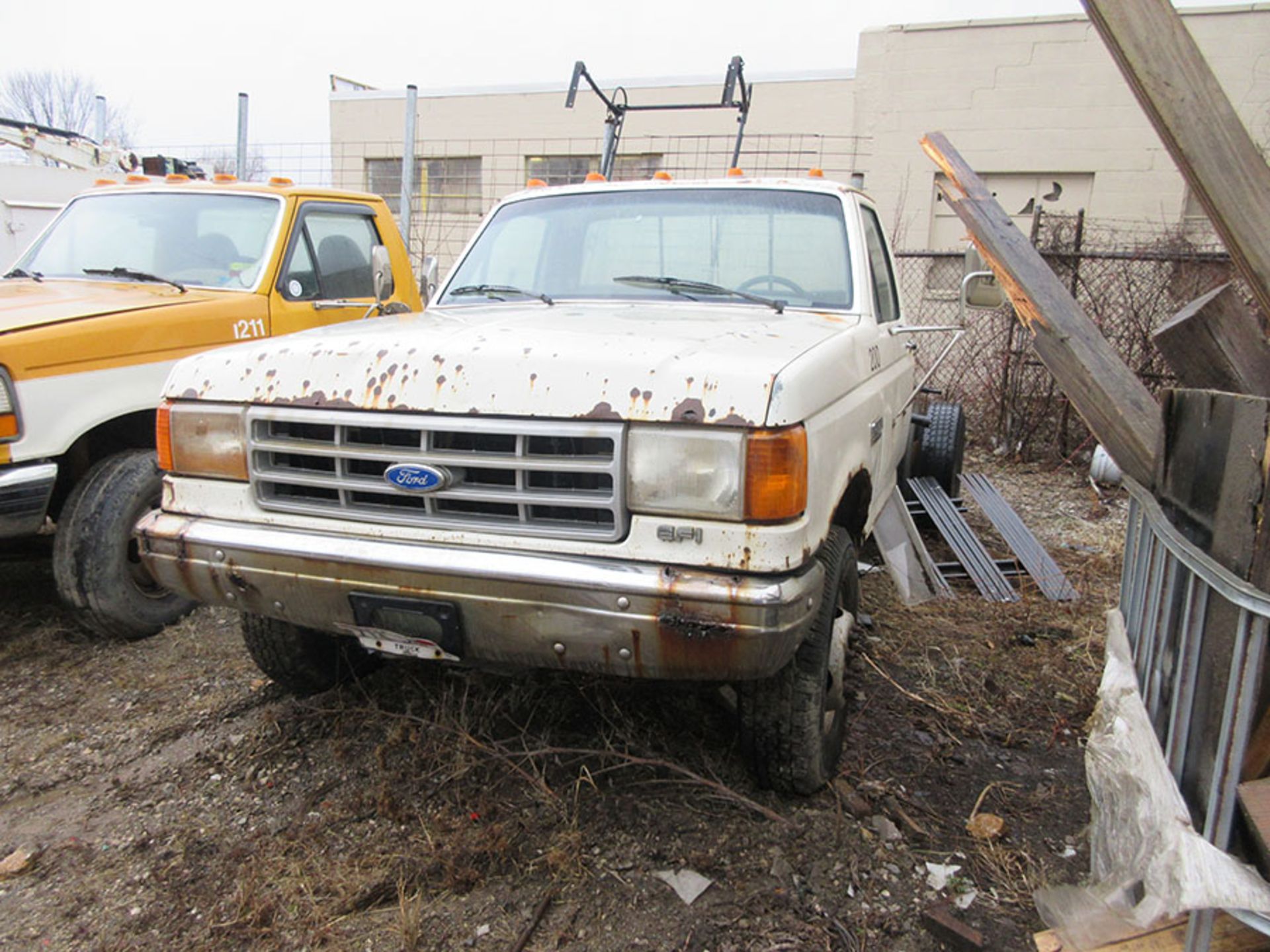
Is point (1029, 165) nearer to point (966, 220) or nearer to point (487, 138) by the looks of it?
point (487, 138)

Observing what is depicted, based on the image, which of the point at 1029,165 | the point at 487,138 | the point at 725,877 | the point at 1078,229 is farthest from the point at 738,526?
the point at 487,138

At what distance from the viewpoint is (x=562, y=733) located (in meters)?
3.01

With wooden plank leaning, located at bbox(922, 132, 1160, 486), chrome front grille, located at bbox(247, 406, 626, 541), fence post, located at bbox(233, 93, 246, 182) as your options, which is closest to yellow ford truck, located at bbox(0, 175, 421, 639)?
chrome front grille, located at bbox(247, 406, 626, 541)

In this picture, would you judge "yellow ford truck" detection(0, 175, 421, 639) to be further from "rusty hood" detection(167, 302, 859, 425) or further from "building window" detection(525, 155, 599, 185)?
"building window" detection(525, 155, 599, 185)

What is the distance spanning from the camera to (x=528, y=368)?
217 centimetres

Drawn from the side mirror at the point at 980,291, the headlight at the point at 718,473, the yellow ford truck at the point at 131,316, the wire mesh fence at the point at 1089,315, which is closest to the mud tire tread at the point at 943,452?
the wire mesh fence at the point at 1089,315

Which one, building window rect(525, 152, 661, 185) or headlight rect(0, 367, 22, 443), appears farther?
building window rect(525, 152, 661, 185)

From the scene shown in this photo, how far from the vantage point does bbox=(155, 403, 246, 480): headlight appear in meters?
2.47

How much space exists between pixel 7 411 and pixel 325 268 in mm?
1932

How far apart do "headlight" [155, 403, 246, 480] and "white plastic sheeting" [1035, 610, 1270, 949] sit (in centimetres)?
229

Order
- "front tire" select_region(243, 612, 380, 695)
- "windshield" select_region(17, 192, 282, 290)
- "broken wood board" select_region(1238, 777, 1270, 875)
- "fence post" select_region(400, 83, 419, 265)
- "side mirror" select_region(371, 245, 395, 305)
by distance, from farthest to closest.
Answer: "fence post" select_region(400, 83, 419, 265), "windshield" select_region(17, 192, 282, 290), "side mirror" select_region(371, 245, 395, 305), "front tire" select_region(243, 612, 380, 695), "broken wood board" select_region(1238, 777, 1270, 875)

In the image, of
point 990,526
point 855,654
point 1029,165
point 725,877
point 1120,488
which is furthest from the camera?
point 1029,165

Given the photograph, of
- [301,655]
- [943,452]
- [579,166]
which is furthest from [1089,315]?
[579,166]

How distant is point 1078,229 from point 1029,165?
482cm
